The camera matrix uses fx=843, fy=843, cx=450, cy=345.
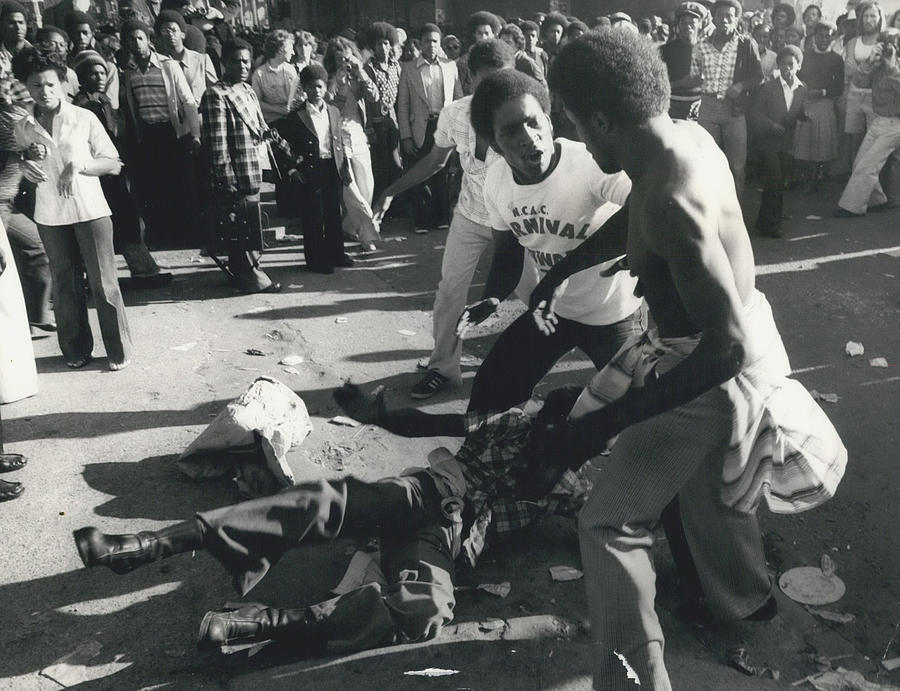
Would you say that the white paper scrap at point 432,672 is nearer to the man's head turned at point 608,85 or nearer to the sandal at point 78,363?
the man's head turned at point 608,85

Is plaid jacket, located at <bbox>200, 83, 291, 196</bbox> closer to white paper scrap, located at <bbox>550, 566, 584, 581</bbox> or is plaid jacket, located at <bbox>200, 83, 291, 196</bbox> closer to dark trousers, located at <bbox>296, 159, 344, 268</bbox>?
dark trousers, located at <bbox>296, 159, 344, 268</bbox>

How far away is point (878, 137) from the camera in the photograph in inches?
344

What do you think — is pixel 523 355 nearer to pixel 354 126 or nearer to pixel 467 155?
pixel 467 155

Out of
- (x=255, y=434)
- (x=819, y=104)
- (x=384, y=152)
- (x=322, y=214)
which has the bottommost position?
(x=255, y=434)

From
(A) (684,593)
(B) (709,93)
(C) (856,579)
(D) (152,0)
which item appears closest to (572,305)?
(A) (684,593)

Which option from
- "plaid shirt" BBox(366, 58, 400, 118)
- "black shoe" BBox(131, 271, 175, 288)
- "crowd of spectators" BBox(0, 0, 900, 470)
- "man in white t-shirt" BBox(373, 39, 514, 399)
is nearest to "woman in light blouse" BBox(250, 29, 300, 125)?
"crowd of spectators" BBox(0, 0, 900, 470)

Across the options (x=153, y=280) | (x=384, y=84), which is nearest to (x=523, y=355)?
(x=153, y=280)

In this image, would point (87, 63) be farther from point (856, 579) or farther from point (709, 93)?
point (856, 579)

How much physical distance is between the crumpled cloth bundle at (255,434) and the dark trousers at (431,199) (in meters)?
4.97

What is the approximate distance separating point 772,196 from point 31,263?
6.47m

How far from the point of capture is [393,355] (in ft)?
18.5

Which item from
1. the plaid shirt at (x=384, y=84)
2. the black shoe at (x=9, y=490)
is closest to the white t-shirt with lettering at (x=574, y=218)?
the black shoe at (x=9, y=490)

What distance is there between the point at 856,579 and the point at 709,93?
611cm

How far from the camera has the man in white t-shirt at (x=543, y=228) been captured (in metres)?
3.48
